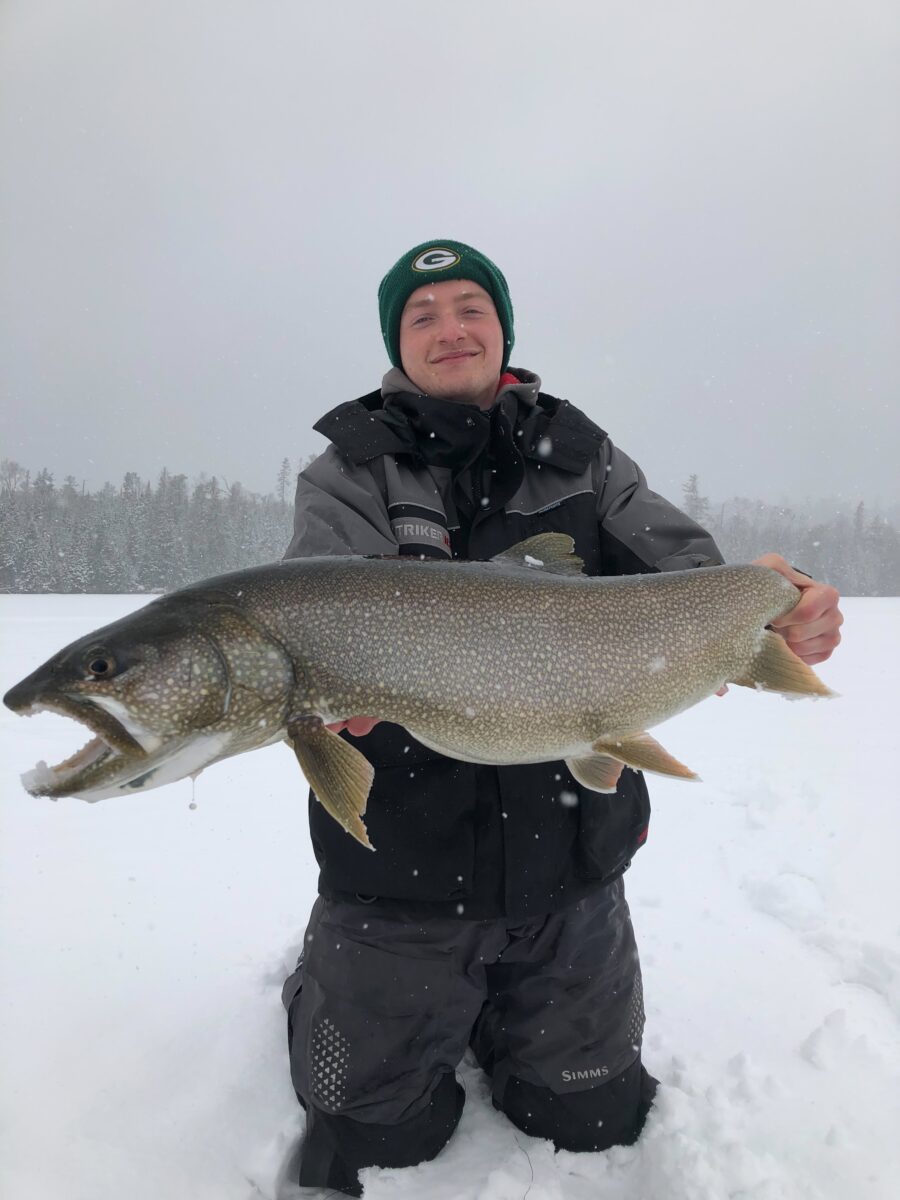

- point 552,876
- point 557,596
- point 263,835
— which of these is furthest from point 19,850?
point 557,596

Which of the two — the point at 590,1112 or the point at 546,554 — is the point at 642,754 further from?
the point at 590,1112

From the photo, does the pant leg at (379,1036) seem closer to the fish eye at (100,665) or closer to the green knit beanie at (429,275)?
the fish eye at (100,665)

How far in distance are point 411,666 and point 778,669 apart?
152cm

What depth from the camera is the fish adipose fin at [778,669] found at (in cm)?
271

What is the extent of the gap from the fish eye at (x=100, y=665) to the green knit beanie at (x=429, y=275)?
222 centimetres

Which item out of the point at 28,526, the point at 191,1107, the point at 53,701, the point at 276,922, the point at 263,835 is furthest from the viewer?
the point at 28,526

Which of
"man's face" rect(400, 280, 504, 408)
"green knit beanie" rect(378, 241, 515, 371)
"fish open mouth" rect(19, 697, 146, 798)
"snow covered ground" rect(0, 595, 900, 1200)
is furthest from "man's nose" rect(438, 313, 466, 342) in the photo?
"snow covered ground" rect(0, 595, 900, 1200)

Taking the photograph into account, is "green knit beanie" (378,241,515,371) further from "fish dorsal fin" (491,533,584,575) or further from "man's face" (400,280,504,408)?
"fish dorsal fin" (491,533,584,575)

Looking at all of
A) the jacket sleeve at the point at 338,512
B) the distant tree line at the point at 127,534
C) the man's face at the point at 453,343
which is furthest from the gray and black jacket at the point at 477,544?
the distant tree line at the point at 127,534

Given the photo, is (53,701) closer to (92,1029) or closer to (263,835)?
(92,1029)

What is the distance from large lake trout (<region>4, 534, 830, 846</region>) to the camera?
200cm

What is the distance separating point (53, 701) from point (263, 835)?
355cm

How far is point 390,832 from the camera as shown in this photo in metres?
2.76

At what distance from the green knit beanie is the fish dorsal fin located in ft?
4.27
